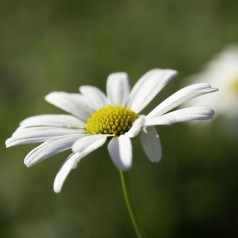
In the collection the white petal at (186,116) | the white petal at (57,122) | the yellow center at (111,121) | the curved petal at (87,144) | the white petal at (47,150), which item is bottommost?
the white petal at (186,116)

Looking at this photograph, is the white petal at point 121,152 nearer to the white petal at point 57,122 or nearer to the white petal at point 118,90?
the white petal at point 57,122

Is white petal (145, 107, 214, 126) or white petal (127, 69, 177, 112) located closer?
white petal (145, 107, 214, 126)

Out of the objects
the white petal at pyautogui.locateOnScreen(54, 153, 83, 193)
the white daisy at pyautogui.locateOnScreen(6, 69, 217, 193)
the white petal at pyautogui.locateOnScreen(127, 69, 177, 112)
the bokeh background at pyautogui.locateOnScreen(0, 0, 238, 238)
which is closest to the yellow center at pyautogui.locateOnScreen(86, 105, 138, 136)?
the white daisy at pyautogui.locateOnScreen(6, 69, 217, 193)

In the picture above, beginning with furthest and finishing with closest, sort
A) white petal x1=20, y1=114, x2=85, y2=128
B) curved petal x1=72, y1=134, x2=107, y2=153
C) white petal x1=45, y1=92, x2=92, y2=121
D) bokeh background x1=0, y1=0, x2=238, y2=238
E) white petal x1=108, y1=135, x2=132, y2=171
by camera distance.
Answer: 1. bokeh background x1=0, y1=0, x2=238, y2=238
2. white petal x1=45, y1=92, x2=92, y2=121
3. white petal x1=20, y1=114, x2=85, y2=128
4. curved petal x1=72, y1=134, x2=107, y2=153
5. white petal x1=108, y1=135, x2=132, y2=171

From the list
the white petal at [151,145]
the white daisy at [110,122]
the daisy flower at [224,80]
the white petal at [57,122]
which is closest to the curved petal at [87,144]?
the white daisy at [110,122]

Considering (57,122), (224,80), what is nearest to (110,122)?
(57,122)

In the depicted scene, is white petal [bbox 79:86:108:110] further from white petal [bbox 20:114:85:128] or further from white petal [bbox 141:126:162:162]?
white petal [bbox 141:126:162:162]

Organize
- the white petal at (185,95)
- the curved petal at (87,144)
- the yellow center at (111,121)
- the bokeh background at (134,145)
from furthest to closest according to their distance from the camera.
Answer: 1. the bokeh background at (134,145)
2. the yellow center at (111,121)
3. the white petal at (185,95)
4. the curved petal at (87,144)
